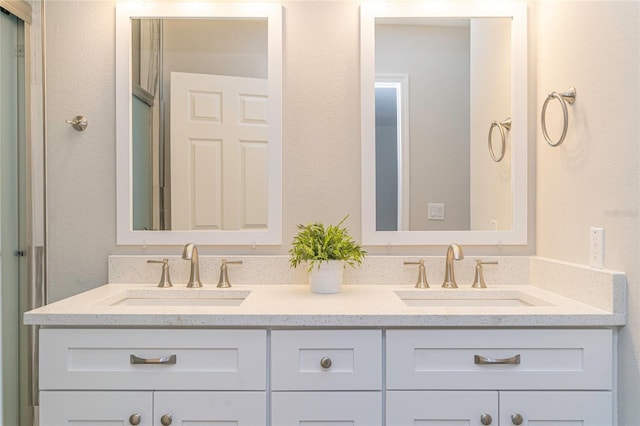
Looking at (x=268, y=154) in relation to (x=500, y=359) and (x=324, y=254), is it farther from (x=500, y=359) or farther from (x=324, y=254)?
(x=500, y=359)

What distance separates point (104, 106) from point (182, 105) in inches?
12.3

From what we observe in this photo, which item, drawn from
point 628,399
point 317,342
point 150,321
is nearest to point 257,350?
point 317,342

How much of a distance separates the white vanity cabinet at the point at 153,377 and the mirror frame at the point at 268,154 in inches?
21.9

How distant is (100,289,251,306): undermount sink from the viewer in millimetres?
1720

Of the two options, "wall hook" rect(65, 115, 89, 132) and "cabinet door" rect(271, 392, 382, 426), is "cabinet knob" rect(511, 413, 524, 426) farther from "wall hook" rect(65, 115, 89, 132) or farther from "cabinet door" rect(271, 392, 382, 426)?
"wall hook" rect(65, 115, 89, 132)

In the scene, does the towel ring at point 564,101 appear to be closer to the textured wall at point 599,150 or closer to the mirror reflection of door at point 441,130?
the textured wall at point 599,150

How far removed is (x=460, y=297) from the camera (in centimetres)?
174

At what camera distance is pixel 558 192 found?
1653 millimetres

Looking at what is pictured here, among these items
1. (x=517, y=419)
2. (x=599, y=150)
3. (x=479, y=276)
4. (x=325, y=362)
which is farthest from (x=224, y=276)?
(x=599, y=150)

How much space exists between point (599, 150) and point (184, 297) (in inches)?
58.1

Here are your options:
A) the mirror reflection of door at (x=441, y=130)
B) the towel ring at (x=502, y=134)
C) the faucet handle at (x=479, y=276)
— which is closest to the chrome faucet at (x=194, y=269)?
the mirror reflection of door at (x=441, y=130)

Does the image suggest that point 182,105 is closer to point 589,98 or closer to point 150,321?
point 150,321

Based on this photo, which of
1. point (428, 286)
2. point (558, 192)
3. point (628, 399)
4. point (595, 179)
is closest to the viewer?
point (628, 399)

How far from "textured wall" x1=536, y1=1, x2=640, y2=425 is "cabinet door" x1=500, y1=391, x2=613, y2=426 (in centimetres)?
7
